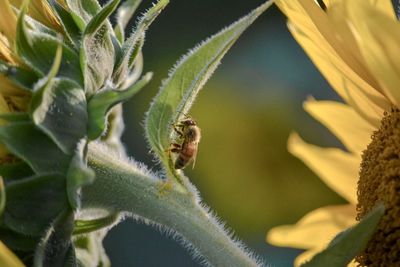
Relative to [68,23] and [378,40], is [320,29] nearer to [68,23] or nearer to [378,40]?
[378,40]

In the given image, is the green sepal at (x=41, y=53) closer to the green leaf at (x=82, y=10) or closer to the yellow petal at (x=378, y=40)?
the green leaf at (x=82, y=10)

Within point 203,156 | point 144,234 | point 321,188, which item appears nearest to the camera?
point 321,188

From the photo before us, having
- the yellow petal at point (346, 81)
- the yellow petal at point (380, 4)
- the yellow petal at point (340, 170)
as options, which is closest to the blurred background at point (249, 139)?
the yellow petal at point (340, 170)

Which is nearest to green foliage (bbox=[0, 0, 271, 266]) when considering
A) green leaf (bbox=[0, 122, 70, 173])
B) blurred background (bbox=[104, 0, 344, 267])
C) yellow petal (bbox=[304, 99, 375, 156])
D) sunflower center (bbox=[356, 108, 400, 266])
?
green leaf (bbox=[0, 122, 70, 173])

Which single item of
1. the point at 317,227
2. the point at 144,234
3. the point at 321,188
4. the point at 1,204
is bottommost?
the point at 144,234

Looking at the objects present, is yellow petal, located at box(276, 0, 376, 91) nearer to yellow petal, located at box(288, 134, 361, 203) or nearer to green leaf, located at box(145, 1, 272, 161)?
green leaf, located at box(145, 1, 272, 161)

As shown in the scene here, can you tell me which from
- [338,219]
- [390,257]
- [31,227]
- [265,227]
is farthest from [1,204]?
[265,227]

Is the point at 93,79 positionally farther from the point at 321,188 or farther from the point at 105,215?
the point at 321,188
